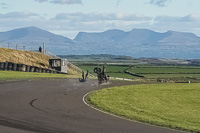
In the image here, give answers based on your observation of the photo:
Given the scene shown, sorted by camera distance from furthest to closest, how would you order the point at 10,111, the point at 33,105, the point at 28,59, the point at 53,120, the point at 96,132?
the point at 28,59, the point at 33,105, the point at 10,111, the point at 53,120, the point at 96,132

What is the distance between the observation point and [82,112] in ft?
64.7

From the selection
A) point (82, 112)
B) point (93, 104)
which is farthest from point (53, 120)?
point (93, 104)

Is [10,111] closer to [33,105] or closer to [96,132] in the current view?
[33,105]

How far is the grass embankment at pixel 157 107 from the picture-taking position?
18453 mm

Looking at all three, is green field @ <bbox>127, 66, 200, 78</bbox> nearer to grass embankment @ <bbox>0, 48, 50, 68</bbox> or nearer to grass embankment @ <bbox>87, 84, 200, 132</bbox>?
grass embankment @ <bbox>0, 48, 50, 68</bbox>

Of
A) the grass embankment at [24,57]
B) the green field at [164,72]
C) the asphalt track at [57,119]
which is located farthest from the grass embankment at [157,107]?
the green field at [164,72]

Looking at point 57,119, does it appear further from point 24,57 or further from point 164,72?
point 164,72

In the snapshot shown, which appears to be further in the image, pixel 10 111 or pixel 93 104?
pixel 93 104

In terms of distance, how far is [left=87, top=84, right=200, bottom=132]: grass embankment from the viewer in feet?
60.5

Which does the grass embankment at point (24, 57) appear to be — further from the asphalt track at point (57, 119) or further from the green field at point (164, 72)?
the green field at point (164, 72)

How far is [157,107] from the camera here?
919 inches

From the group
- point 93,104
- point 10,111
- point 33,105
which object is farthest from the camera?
point 93,104

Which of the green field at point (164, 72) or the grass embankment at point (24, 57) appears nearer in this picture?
the grass embankment at point (24, 57)

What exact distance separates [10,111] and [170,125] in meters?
8.55
